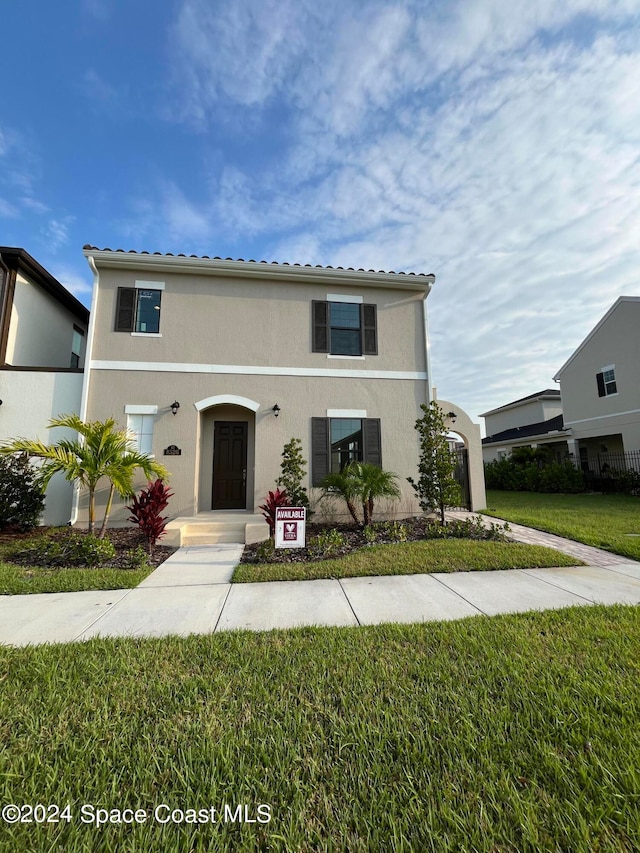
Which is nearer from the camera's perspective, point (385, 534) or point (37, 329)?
point (385, 534)

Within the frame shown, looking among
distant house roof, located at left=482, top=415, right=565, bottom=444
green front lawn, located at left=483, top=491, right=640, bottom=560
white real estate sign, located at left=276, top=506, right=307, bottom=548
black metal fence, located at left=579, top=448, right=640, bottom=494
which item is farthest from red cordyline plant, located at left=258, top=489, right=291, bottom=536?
distant house roof, located at left=482, top=415, right=565, bottom=444

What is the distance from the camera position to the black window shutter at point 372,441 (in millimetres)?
9172

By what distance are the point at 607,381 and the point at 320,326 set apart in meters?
16.7

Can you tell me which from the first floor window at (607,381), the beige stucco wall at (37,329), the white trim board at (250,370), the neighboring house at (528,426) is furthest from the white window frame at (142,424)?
the first floor window at (607,381)

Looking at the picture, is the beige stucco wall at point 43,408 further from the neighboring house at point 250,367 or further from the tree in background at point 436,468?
the tree in background at point 436,468

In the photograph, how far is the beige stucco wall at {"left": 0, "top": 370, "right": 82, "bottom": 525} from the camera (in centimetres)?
818

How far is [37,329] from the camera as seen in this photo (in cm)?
967

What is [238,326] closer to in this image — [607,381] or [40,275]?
[40,275]

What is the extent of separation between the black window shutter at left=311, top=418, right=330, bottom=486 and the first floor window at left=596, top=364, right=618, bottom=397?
1661 centimetres

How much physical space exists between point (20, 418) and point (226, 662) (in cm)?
866

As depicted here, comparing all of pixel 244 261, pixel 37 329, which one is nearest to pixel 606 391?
pixel 244 261

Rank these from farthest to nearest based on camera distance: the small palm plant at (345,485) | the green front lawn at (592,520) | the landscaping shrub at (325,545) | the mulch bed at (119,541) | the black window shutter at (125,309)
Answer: the black window shutter at (125,309)
the small palm plant at (345,485)
the green front lawn at (592,520)
the landscaping shrub at (325,545)
the mulch bed at (119,541)

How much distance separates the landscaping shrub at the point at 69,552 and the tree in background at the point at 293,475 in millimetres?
3545

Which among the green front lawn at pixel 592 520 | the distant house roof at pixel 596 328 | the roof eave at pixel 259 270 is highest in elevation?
the distant house roof at pixel 596 328
